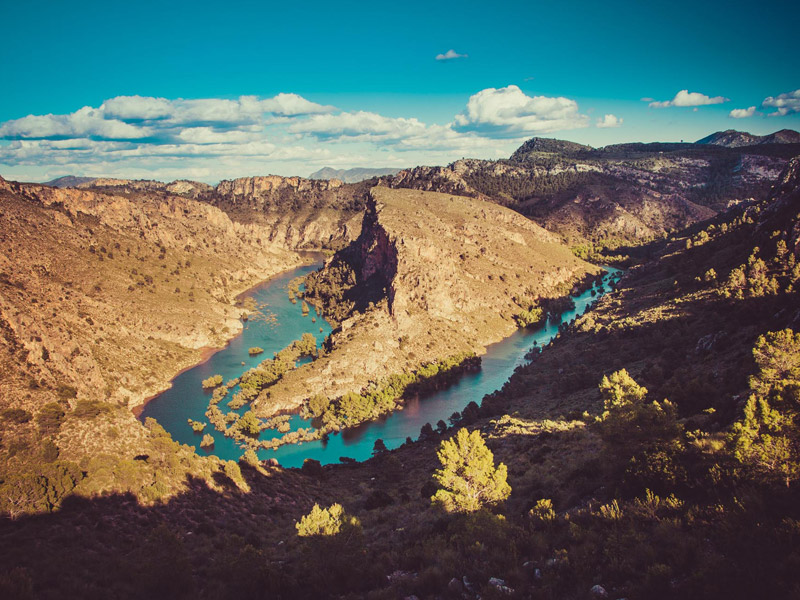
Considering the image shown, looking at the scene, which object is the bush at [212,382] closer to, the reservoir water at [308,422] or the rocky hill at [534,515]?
the reservoir water at [308,422]

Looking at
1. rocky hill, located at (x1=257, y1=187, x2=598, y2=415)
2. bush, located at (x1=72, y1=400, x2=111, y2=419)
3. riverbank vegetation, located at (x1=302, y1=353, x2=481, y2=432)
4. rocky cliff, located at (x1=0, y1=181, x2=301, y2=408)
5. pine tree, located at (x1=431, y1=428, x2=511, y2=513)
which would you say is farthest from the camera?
rocky hill, located at (x1=257, y1=187, x2=598, y2=415)

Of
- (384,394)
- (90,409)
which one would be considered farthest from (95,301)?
(90,409)

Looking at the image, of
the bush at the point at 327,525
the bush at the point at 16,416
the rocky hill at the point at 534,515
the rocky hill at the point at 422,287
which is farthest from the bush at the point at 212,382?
the bush at the point at 327,525

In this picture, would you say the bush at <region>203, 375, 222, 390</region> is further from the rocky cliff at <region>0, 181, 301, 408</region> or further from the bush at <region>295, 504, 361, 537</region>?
the bush at <region>295, 504, 361, 537</region>

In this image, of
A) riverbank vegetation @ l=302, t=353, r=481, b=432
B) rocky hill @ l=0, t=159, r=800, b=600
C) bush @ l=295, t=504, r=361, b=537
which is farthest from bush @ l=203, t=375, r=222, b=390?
bush @ l=295, t=504, r=361, b=537

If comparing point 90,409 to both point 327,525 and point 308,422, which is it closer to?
point 327,525

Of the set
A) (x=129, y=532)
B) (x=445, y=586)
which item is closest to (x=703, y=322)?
(x=445, y=586)

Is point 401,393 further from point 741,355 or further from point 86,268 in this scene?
point 86,268
